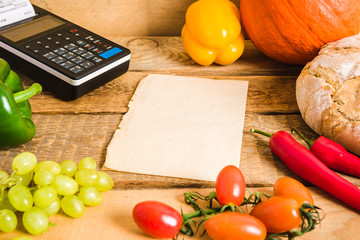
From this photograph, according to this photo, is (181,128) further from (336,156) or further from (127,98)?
(336,156)

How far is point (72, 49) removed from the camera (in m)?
0.96

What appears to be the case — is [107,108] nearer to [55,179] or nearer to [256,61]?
[55,179]

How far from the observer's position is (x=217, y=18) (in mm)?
1035

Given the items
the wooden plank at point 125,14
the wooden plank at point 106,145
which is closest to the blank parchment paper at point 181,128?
the wooden plank at point 106,145

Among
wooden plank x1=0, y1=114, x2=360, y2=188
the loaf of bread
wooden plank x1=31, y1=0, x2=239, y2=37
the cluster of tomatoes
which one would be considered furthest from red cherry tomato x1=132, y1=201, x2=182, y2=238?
wooden plank x1=31, y1=0, x2=239, y2=37

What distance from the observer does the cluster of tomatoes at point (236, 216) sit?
1.85 feet

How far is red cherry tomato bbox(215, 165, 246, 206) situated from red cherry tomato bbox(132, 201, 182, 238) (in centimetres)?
8

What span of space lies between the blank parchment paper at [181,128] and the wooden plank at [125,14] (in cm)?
29

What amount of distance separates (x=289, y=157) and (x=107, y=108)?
0.43 m

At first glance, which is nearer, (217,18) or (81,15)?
(217,18)

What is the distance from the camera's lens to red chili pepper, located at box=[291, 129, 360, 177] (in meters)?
0.73

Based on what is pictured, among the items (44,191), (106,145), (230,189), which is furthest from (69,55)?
(230,189)

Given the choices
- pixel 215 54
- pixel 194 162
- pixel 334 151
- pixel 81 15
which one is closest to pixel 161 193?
pixel 194 162

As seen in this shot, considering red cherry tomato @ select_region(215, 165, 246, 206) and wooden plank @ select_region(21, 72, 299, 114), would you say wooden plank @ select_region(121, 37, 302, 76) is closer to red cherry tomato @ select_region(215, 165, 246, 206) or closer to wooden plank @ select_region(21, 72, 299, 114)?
wooden plank @ select_region(21, 72, 299, 114)
